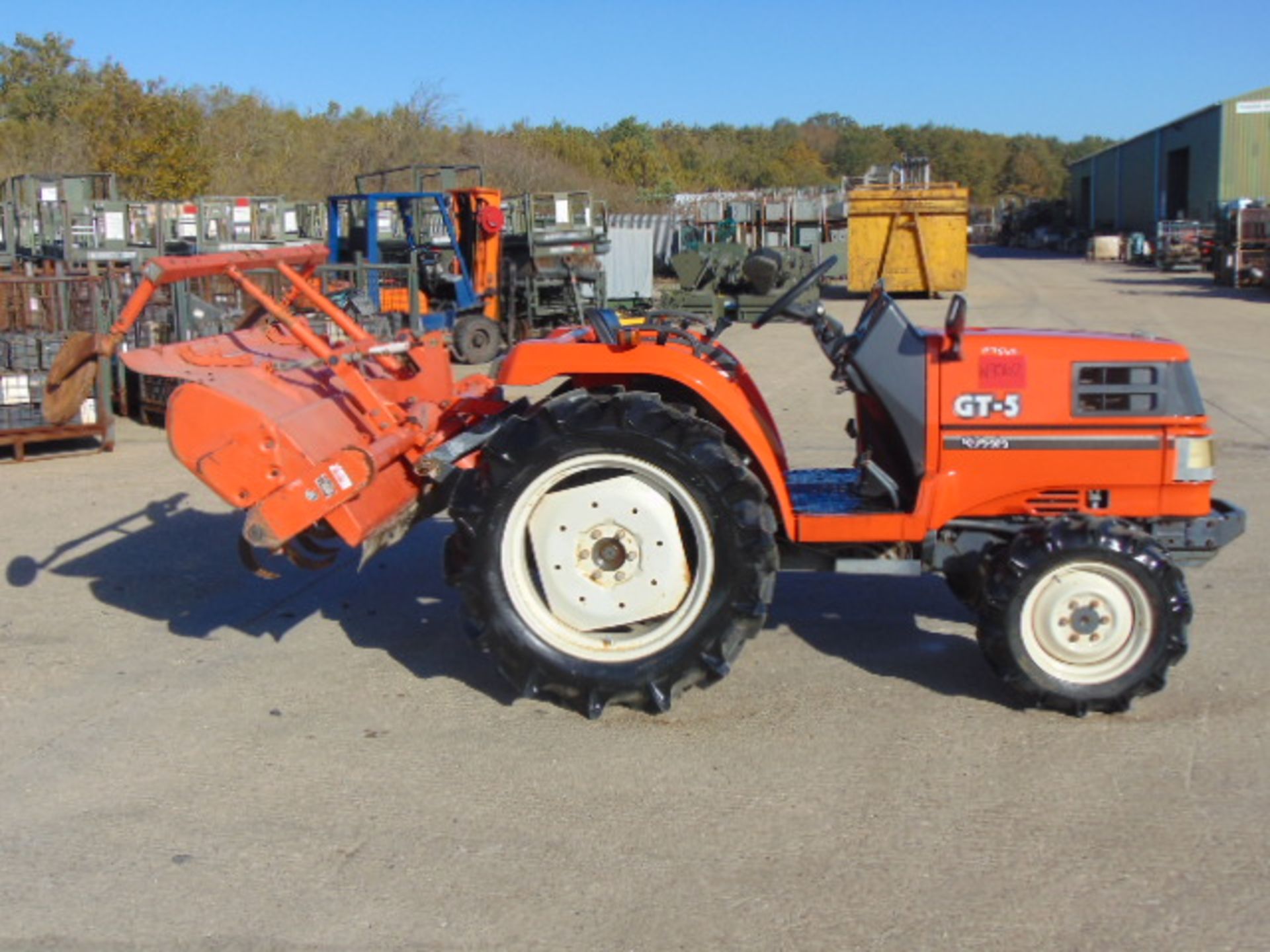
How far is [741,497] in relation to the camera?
4.86 m

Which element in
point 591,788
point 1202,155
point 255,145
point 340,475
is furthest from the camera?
point 1202,155

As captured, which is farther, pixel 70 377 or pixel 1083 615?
pixel 70 377

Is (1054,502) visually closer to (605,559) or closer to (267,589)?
(605,559)

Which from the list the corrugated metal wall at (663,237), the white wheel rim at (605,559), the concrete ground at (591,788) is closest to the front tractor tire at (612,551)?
the white wheel rim at (605,559)

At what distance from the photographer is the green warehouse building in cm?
4456

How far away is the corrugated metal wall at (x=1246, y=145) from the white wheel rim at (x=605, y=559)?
4496cm

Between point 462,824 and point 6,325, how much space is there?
10611 millimetres

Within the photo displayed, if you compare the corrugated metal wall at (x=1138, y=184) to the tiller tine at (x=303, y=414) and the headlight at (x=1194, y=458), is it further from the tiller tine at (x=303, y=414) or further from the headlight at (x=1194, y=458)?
the tiller tine at (x=303, y=414)

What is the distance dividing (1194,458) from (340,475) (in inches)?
128

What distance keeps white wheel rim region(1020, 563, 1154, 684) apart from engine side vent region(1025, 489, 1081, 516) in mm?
356

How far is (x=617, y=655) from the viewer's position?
5062 millimetres

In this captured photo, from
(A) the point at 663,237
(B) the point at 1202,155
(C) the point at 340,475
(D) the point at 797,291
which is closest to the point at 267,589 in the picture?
(C) the point at 340,475

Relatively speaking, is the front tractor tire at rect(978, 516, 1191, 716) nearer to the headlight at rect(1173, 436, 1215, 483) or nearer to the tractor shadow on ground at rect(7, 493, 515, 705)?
the headlight at rect(1173, 436, 1215, 483)

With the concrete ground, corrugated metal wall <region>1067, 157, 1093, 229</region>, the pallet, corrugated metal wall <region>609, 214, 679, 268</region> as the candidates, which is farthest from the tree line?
the concrete ground
